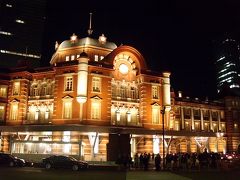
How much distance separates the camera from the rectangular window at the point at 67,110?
40303 mm

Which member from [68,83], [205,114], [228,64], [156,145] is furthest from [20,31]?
[156,145]

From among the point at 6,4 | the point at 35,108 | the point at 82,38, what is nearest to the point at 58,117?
the point at 35,108

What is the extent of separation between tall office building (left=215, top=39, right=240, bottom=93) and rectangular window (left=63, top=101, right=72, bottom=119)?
95.0m

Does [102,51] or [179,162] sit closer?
[179,162]

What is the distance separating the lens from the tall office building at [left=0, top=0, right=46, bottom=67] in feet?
353

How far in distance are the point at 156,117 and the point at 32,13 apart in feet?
290

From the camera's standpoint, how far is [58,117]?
40.7m

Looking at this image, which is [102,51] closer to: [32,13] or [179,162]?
[179,162]

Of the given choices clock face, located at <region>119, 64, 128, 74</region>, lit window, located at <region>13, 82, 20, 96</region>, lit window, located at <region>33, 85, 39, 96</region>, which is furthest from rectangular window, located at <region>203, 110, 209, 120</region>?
lit window, located at <region>13, 82, 20, 96</region>

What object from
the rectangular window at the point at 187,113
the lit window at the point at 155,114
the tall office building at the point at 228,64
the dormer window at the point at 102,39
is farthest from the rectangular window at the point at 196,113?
the tall office building at the point at 228,64

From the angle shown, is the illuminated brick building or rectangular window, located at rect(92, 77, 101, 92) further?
rectangular window, located at rect(92, 77, 101, 92)

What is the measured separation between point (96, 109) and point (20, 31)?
81.2 meters

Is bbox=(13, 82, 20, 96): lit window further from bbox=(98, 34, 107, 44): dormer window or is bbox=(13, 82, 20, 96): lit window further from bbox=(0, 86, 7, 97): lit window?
bbox=(98, 34, 107, 44): dormer window

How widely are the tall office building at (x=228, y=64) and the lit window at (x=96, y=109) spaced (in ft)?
305
